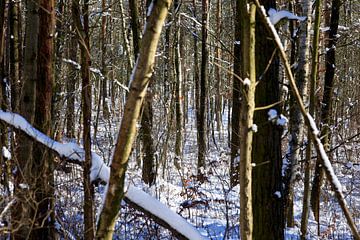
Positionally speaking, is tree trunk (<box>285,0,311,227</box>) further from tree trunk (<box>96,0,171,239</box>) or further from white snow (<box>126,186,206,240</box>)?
tree trunk (<box>96,0,171,239</box>)

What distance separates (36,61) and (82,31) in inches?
40.5

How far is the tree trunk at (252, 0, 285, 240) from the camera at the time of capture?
3.77 meters

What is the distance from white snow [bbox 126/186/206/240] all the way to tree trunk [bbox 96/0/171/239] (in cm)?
146

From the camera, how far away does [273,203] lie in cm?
381

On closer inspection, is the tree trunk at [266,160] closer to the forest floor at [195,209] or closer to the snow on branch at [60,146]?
the forest floor at [195,209]

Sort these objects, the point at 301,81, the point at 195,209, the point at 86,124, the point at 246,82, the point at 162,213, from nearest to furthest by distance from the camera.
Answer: the point at 246,82
the point at 162,213
the point at 86,124
the point at 301,81
the point at 195,209

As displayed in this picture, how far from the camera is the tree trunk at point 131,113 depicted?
5.43 feet

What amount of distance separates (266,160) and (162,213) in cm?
110

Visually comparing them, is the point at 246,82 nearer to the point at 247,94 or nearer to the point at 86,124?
the point at 247,94

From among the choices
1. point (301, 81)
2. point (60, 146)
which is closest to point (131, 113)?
point (60, 146)

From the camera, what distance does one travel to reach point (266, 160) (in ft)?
12.5

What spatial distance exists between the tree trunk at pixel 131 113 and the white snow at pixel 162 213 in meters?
1.46

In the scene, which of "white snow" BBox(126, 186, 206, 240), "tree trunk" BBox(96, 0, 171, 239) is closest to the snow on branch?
"white snow" BBox(126, 186, 206, 240)

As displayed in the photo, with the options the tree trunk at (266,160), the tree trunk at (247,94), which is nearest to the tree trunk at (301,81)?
the tree trunk at (266,160)
